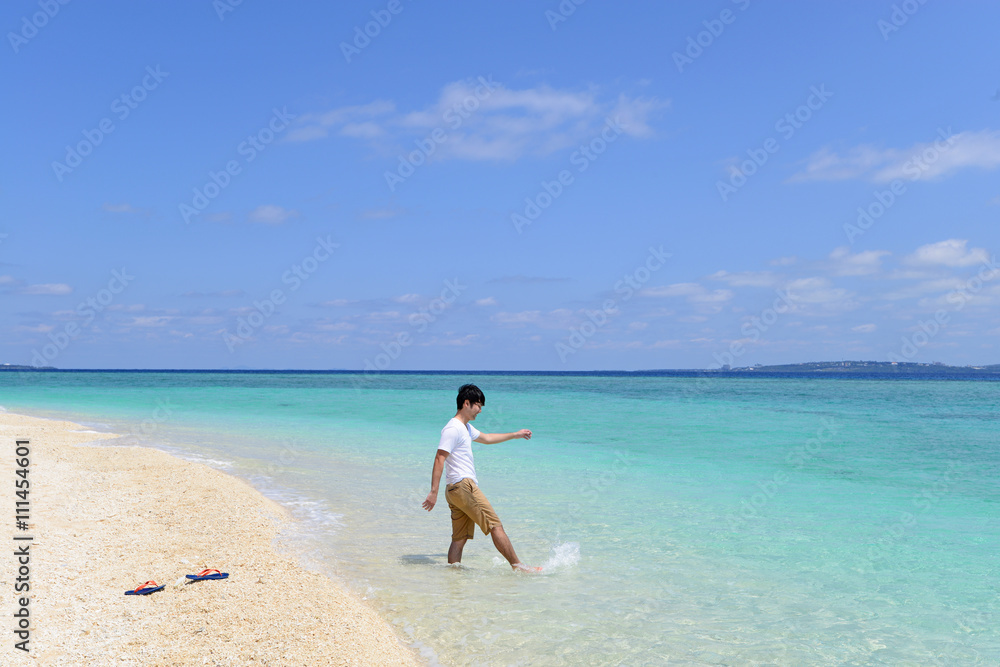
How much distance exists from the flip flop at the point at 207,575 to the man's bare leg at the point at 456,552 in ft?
7.74

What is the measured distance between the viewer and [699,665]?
16.7ft

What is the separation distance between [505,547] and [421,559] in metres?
1.19

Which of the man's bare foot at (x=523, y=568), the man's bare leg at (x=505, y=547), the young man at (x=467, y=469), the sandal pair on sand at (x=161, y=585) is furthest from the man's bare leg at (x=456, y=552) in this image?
the sandal pair on sand at (x=161, y=585)

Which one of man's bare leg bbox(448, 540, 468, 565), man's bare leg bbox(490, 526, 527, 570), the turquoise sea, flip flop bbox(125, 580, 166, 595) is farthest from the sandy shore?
man's bare leg bbox(490, 526, 527, 570)

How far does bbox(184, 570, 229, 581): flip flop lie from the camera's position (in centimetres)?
617

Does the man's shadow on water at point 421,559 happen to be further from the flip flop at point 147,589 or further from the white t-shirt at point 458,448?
the flip flop at point 147,589

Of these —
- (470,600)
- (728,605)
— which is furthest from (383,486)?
(728,605)

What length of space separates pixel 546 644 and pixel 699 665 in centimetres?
118

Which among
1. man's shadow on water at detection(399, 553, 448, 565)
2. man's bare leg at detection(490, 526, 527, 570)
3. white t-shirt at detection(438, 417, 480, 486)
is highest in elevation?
white t-shirt at detection(438, 417, 480, 486)

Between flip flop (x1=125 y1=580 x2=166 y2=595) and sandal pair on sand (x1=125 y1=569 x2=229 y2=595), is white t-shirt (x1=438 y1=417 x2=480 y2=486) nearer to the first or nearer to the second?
sandal pair on sand (x1=125 y1=569 x2=229 y2=595)

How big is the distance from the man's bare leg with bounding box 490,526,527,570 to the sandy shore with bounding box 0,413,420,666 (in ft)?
5.25

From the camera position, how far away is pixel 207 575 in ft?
20.5

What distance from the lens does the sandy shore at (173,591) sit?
468cm

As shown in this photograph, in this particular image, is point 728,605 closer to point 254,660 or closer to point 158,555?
point 254,660
